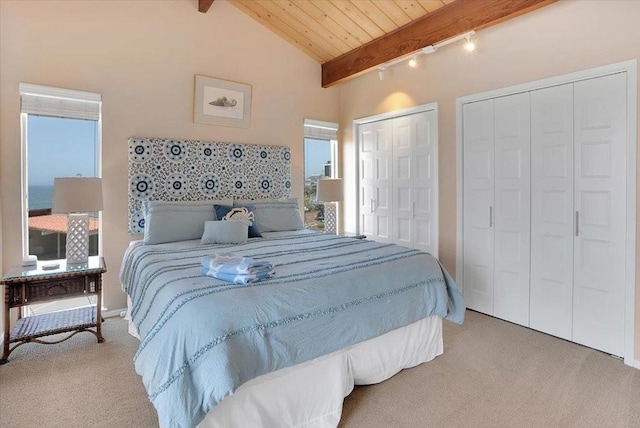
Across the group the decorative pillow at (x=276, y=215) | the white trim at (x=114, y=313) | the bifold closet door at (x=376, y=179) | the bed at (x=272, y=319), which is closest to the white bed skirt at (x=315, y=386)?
the bed at (x=272, y=319)

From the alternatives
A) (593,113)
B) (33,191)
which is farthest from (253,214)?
(593,113)

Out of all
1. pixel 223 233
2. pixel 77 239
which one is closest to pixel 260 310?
pixel 223 233

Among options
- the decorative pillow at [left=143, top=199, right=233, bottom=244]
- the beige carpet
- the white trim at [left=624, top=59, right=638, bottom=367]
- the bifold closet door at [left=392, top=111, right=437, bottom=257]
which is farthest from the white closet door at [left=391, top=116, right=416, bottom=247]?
the decorative pillow at [left=143, top=199, right=233, bottom=244]

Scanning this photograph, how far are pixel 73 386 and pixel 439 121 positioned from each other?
3.76 m

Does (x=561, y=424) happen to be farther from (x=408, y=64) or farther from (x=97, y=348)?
(x=408, y=64)

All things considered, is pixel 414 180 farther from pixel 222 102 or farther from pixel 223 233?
pixel 222 102

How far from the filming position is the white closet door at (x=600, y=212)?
2.47 m

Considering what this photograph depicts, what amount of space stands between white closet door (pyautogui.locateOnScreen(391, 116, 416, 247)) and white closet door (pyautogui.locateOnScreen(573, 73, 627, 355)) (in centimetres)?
161

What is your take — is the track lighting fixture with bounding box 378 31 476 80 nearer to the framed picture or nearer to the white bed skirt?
the framed picture

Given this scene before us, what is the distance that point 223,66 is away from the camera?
389 cm

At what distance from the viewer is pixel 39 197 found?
3.05m

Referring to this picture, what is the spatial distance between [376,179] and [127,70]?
2958 mm

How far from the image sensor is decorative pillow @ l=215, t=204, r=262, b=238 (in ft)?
10.9

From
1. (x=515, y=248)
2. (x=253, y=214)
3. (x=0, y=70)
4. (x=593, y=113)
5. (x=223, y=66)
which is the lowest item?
(x=515, y=248)
